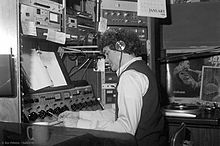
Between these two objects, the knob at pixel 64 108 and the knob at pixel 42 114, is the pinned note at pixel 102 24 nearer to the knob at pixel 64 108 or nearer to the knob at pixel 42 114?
the knob at pixel 64 108

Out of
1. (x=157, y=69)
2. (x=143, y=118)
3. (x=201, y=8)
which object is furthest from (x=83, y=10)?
(x=143, y=118)

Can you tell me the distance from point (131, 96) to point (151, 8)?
2.93 ft

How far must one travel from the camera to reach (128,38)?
6.19ft

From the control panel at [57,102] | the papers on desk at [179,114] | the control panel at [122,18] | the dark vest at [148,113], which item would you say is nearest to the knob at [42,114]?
the control panel at [57,102]

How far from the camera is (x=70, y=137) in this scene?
98cm

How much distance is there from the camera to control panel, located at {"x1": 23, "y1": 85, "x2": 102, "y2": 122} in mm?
1809

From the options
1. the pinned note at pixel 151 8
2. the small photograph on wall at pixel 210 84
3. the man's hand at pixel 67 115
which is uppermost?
the pinned note at pixel 151 8

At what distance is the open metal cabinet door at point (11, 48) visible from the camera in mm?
1540

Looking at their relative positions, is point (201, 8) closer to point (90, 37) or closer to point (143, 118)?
point (90, 37)

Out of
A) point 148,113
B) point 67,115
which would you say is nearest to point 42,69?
point 67,115

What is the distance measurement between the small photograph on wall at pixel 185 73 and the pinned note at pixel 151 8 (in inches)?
28.6

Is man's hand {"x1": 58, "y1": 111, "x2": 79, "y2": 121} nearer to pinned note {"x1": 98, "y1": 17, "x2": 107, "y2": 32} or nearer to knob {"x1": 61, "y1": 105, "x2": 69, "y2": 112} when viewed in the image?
knob {"x1": 61, "y1": 105, "x2": 69, "y2": 112}

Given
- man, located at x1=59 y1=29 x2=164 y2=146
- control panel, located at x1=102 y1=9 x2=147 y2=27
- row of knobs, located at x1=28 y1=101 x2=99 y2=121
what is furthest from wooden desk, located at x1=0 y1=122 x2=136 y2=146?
control panel, located at x1=102 y1=9 x2=147 y2=27

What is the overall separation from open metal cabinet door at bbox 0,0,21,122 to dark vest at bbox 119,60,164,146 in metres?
0.62
